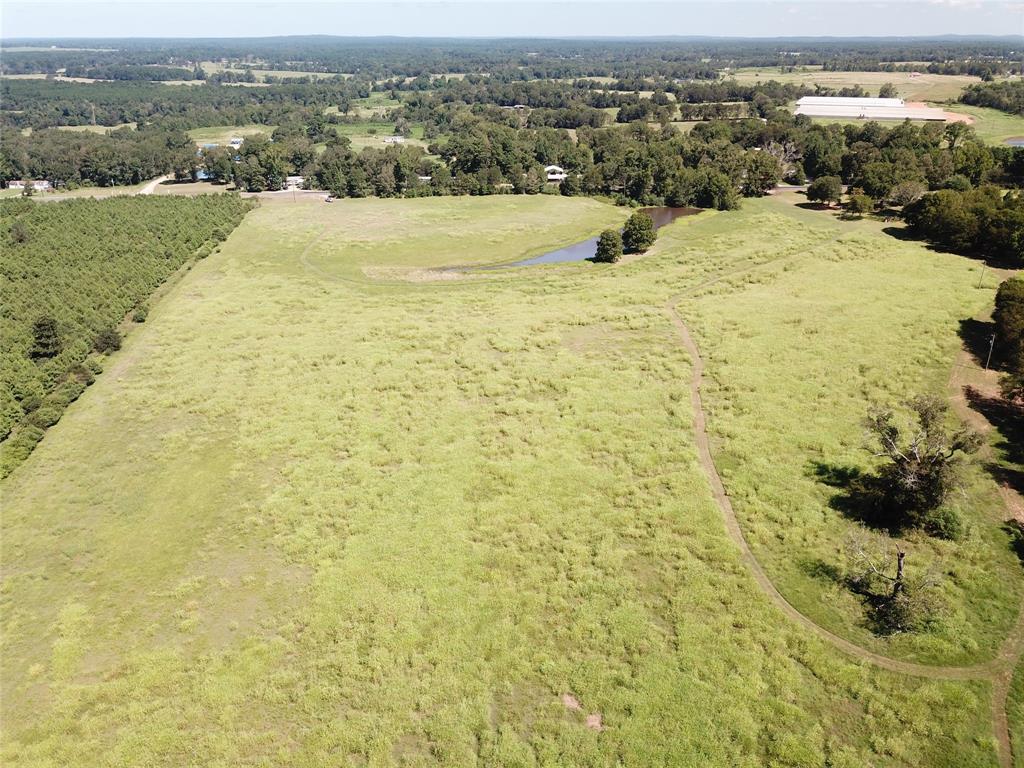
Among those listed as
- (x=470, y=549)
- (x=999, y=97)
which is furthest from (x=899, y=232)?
(x=999, y=97)

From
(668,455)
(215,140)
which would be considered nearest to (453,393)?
(668,455)

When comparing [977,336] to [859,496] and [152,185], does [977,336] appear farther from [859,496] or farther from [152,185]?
[152,185]

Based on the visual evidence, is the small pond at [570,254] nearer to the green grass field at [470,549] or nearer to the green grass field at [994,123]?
the green grass field at [470,549]

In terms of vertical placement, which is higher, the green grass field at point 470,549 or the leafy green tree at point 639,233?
the leafy green tree at point 639,233

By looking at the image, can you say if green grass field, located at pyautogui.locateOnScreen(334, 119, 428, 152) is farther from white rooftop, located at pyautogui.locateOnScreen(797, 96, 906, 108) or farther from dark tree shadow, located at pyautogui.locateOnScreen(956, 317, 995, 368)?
dark tree shadow, located at pyautogui.locateOnScreen(956, 317, 995, 368)

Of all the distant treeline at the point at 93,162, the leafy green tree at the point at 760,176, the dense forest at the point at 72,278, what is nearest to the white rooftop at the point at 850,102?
the leafy green tree at the point at 760,176

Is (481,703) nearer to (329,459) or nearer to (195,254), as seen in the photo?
(329,459)

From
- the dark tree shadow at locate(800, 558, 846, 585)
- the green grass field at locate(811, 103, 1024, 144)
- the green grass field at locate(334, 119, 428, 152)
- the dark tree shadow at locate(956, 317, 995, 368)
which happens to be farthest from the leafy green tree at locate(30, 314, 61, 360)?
the green grass field at locate(811, 103, 1024, 144)
